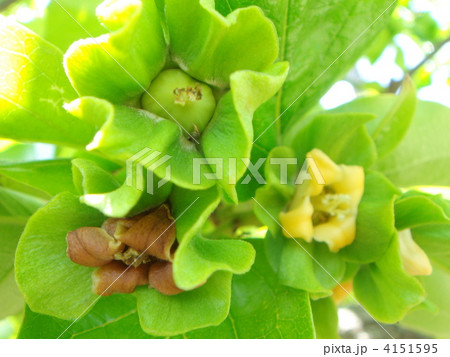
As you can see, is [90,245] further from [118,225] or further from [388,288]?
[388,288]

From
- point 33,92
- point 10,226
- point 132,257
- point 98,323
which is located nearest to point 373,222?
point 132,257

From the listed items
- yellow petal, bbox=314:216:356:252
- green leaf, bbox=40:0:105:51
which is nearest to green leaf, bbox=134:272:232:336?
yellow petal, bbox=314:216:356:252

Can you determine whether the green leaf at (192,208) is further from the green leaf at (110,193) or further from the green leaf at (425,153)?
the green leaf at (425,153)

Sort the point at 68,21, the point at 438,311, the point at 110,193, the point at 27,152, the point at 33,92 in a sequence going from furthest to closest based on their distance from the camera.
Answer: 1. the point at 27,152
2. the point at 68,21
3. the point at 438,311
4. the point at 33,92
5. the point at 110,193

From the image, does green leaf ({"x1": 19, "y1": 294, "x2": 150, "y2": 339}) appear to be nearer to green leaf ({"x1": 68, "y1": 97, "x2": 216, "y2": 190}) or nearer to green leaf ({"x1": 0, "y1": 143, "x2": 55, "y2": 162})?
green leaf ({"x1": 68, "y1": 97, "x2": 216, "y2": 190})

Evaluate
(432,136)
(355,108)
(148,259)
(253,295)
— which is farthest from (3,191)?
(432,136)
